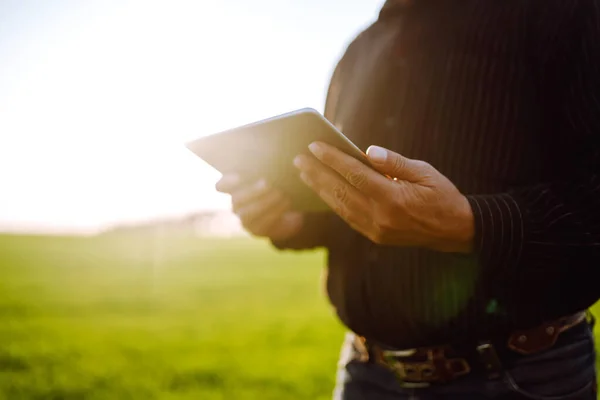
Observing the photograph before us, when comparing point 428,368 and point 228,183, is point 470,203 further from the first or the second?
point 228,183

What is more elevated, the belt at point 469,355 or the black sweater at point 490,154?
the black sweater at point 490,154

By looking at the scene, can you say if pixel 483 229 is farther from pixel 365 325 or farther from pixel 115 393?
pixel 115 393

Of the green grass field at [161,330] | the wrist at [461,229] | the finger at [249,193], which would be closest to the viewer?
the wrist at [461,229]

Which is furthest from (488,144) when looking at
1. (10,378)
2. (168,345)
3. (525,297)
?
(168,345)

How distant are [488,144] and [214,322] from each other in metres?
9.01

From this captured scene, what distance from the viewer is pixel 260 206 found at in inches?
71.5

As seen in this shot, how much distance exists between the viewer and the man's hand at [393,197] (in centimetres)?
120

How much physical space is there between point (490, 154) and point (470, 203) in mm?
309

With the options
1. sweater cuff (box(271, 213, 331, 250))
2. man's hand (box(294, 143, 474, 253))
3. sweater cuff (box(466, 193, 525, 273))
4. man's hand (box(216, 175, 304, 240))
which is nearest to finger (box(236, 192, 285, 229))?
man's hand (box(216, 175, 304, 240))

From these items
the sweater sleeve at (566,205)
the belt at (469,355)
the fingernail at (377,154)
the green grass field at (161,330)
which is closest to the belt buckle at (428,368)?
the belt at (469,355)

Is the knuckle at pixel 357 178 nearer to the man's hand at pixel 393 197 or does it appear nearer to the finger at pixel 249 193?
the man's hand at pixel 393 197

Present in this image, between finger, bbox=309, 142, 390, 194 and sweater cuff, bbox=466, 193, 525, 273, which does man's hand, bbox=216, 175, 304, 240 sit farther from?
sweater cuff, bbox=466, 193, 525, 273

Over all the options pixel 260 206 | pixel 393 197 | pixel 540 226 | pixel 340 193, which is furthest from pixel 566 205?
pixel 260 206

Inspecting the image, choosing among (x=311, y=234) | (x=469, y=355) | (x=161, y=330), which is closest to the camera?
A: (x=469, y=355)
